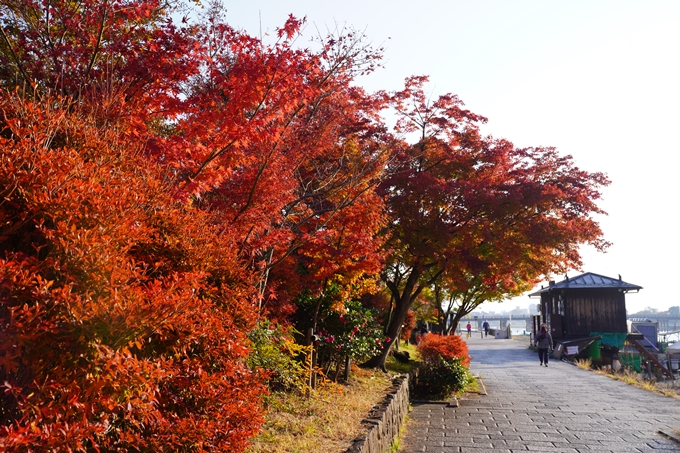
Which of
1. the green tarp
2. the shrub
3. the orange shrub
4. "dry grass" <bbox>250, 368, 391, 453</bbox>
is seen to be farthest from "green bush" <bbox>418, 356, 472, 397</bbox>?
the green tarp

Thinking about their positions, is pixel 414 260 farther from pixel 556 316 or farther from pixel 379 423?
pixel 556 316

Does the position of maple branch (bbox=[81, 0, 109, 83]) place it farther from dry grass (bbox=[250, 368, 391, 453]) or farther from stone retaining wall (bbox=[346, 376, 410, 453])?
stone retaining wall (bbox=[346, 376, 410, 453])

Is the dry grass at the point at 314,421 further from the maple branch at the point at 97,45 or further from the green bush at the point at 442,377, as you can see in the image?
the maple branch at the point at 97,45

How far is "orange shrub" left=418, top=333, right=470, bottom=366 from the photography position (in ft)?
47.3

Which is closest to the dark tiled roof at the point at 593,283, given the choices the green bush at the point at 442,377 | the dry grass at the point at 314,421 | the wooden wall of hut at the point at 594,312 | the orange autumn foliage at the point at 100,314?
the wooden wall of hut at the point at 594,312

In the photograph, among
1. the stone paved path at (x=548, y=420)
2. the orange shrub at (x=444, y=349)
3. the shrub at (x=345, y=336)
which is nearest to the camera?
the stone paved path at (x=548, y=420)

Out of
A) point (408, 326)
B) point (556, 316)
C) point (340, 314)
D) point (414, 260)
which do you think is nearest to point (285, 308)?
point (340, 314)

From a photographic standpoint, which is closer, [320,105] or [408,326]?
[320,105]

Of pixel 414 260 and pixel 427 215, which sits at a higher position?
pixel 427 215

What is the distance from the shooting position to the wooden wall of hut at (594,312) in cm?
3231

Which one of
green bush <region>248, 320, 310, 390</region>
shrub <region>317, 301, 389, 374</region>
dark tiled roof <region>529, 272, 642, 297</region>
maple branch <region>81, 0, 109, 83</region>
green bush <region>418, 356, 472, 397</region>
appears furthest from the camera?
dark tiled roof <region>529, 272, 642, 297</region>

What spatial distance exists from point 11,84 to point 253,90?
3.93m

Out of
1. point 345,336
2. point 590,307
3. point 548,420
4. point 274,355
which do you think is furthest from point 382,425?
point 590,307

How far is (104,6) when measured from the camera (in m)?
7.14
